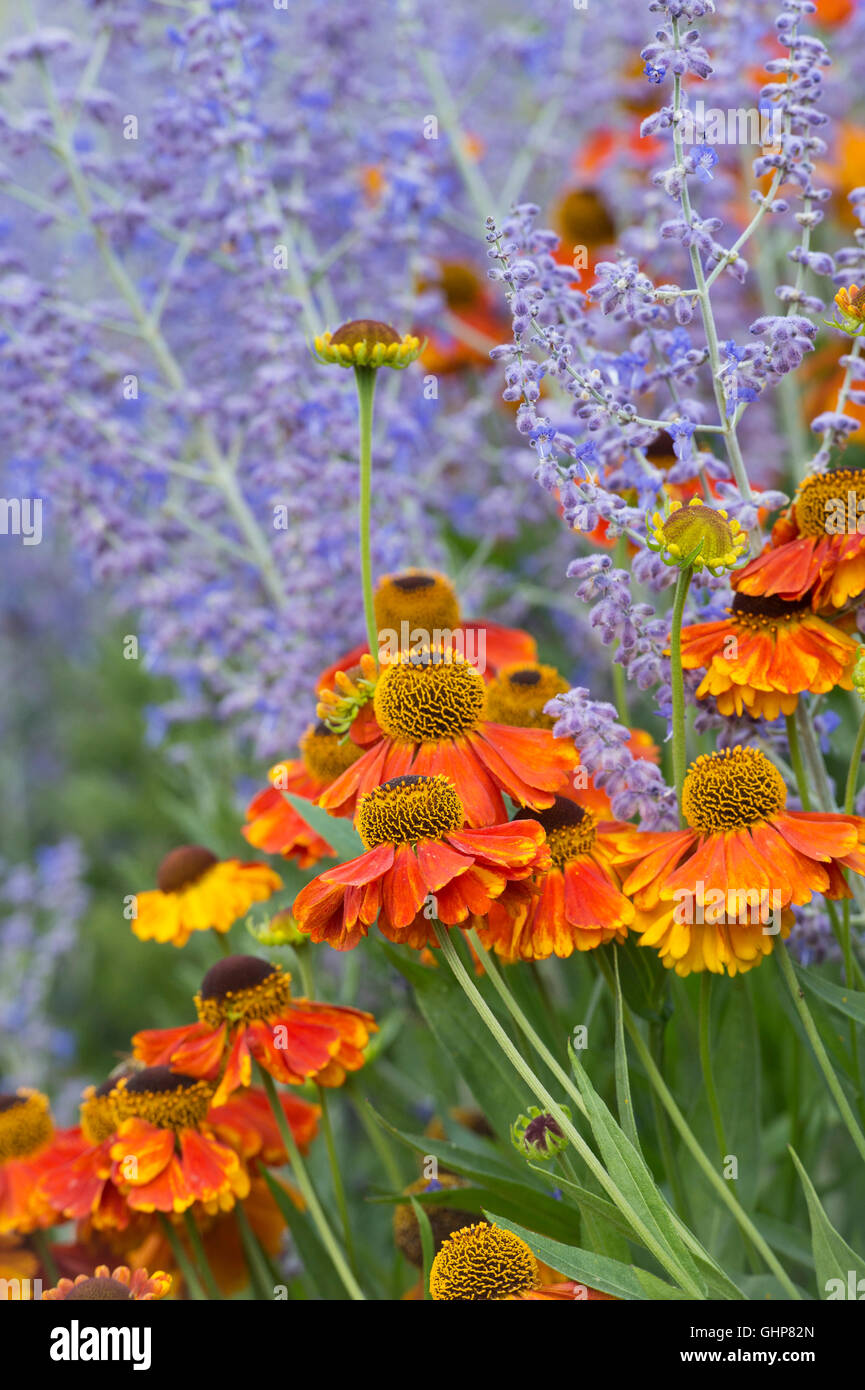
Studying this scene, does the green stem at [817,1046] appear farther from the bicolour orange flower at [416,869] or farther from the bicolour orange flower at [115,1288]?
the bicolour orange flower at [115,1288]

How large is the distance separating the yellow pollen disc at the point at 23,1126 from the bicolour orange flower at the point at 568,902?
41cm

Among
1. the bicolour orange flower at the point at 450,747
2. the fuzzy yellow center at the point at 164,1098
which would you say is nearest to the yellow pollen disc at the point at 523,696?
the bicolour orange flower at the point at 450,747

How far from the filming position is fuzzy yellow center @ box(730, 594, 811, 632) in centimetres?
71

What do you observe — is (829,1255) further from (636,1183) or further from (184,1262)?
(184,1262)

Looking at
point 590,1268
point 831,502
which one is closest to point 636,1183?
point 590,1268

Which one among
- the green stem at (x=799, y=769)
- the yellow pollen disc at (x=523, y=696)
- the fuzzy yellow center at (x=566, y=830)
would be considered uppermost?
the yellow pollen disc at (x=523, y=696)

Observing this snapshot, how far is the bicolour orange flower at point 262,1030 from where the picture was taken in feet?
2.46

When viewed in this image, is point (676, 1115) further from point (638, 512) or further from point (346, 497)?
point (346, 497)

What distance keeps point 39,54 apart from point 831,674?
1051 mm

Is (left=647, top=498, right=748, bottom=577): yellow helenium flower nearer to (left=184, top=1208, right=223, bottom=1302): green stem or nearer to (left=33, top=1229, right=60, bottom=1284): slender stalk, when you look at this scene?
(left=184, top=1208, right=223, bottom=1302): green stem

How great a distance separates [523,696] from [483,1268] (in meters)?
0.34

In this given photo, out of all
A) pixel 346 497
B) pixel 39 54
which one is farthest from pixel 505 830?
pixel 39 54

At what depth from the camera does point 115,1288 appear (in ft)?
2.09
